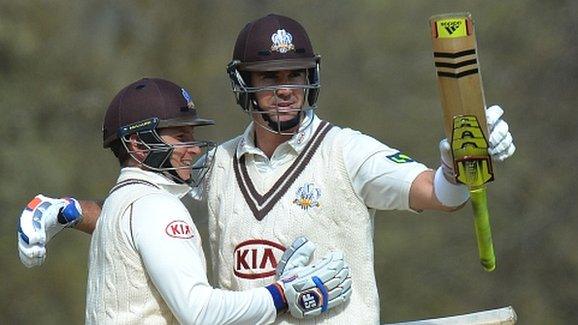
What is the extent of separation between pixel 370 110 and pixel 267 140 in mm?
4514

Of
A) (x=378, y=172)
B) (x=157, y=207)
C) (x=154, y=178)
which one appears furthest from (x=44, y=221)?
(x=378, y=172)

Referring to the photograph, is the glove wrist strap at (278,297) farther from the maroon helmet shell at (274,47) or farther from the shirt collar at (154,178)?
the maroon helmet shell at (274,47)

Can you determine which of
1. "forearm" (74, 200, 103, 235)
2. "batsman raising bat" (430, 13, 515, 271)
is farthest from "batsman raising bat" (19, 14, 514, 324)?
"batsman raising bat" (430, 13, 515, 271)

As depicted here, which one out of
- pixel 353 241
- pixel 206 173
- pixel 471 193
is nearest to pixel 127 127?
pixel 206 173

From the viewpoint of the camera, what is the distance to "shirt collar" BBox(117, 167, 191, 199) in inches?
163

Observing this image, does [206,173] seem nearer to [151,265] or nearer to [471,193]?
[151,265]

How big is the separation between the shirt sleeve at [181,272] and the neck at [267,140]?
46cm

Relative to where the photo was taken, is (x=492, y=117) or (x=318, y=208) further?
(x=318, y=208)

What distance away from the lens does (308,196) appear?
164 inches

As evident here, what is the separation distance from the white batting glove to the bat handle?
53.0 inches

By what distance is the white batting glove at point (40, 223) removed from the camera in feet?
14.0

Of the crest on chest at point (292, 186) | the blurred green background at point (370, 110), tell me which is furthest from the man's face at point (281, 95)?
the blurred green background at point (370, 110)

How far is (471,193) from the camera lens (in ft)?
12.3

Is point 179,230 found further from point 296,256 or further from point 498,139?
point 498,139
